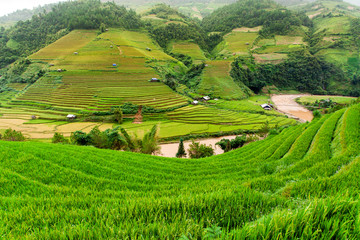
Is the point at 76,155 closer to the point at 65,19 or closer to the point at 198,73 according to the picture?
the point at 198,73

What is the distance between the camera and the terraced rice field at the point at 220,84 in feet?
180

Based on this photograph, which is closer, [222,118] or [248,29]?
[222,118]

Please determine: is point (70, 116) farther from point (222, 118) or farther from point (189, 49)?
point (189, 49)

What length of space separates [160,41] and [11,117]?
7766 cm

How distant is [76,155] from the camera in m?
7.48

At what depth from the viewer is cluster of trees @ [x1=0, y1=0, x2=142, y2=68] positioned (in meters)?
78.3

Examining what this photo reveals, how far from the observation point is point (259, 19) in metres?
111

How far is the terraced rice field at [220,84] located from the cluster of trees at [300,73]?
533 inches

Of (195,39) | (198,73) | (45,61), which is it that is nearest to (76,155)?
Result: (198,73)

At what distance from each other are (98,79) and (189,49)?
2281 inches

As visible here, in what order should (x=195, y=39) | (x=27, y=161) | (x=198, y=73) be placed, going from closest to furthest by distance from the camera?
(x=27, y=161) → (x=198, y=73) → (x=195, y=39)

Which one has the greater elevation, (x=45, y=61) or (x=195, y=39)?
(x=195, y=39)

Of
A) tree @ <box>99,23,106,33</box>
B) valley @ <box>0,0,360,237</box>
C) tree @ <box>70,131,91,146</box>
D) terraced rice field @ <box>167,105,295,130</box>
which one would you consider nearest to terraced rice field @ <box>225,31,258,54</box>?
valley @ <box>0,0,360,237</box>

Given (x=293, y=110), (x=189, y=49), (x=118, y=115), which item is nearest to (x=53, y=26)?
(x=189, y=49)
